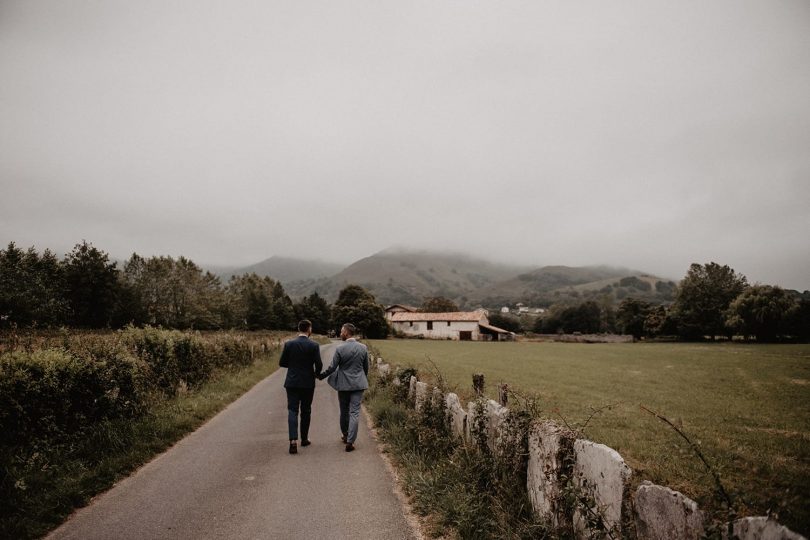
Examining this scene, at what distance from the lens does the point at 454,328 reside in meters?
82.4

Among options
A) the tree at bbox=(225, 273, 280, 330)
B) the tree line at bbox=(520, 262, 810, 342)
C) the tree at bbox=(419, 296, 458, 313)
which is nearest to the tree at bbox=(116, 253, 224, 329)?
the tree at bbox=(225, 273, 280, 330)

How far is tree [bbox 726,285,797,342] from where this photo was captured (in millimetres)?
56812

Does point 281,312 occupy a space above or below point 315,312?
above

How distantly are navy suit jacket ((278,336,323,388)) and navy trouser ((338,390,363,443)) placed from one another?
2.58 feet

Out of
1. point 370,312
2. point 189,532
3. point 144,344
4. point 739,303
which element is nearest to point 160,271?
point 370,312

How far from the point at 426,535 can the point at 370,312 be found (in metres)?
70.0

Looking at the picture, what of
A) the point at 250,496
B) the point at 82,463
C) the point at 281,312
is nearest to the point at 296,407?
the point at 250,496

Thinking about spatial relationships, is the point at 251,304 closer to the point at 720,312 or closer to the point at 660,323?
the point at 660,323

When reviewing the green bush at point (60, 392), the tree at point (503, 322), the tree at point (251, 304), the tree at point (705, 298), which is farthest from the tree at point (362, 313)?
the green bush at point (60, 392)

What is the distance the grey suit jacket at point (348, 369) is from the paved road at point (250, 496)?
132cm

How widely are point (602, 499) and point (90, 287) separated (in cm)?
6928

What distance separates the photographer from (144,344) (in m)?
11.7

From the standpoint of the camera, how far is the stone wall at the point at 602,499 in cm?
Result: 269

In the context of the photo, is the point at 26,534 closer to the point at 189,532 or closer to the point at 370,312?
the point at 189,532
